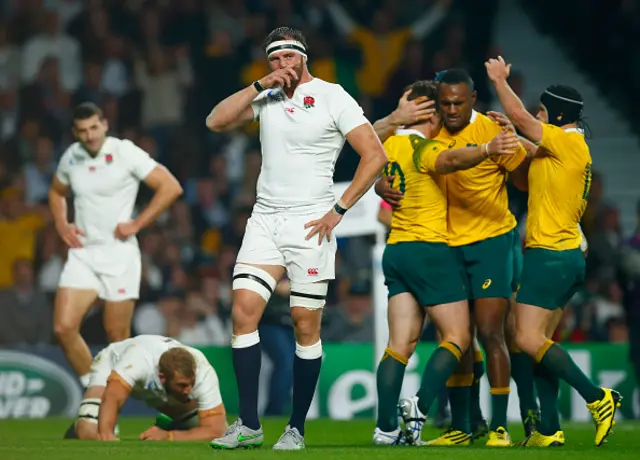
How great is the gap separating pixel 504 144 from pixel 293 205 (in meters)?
1.40

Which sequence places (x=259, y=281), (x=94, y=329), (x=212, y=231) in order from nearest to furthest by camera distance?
1. (x=259, y=281)
2. (x=94, y=329)
3. (x=212, y=231)

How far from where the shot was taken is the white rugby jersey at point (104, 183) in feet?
39.3

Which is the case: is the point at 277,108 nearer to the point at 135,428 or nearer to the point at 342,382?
the point at 135,428

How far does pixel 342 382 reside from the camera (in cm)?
1479

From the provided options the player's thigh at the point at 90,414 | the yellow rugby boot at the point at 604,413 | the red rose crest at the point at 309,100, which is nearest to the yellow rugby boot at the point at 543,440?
the yellow rugby boot at the point at 604,413

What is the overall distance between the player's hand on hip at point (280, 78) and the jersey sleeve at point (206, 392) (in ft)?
8.67

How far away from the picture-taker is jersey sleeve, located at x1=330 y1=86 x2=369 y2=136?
8.70m

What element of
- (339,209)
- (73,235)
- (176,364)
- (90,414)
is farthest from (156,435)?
(339,209)

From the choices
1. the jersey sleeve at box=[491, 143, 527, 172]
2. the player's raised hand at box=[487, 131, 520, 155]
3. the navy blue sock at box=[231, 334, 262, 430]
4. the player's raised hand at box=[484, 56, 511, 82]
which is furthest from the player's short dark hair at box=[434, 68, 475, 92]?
the navy blue sock at box=[231, 334, 262, 430]

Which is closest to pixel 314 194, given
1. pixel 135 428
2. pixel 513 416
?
pixel 135 428

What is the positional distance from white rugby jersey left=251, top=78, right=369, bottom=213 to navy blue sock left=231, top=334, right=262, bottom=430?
0.91 m

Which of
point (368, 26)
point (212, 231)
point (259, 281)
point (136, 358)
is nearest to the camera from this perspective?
point (259, 281)

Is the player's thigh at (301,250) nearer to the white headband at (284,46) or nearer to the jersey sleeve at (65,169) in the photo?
the white headband at (284,46)

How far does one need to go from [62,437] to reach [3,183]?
25.4 ft
